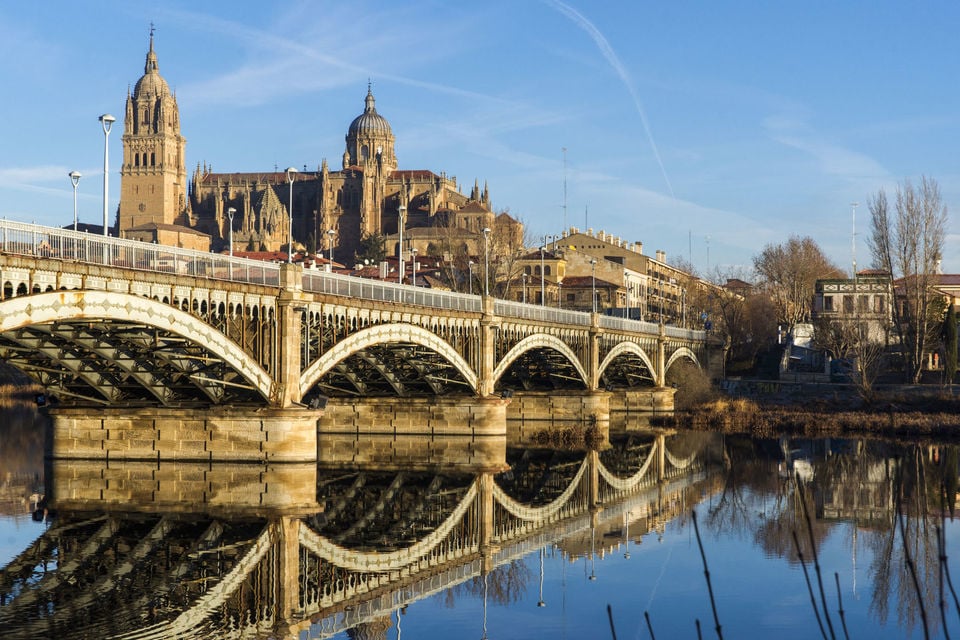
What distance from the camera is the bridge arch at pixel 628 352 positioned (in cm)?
7794

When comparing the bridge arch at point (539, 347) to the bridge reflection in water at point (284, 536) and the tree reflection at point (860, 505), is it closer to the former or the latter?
the tree reflection at point (860, 505)

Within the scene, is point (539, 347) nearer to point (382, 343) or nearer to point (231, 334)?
point (382, 343)

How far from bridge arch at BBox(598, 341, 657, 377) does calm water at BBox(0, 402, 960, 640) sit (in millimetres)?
29027

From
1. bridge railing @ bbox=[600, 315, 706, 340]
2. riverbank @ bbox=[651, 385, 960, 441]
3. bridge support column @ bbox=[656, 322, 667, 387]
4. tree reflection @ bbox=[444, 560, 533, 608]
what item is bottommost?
tree reflection @ bbox=[444, 560, 533, 608]

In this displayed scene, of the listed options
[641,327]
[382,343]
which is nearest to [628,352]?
[641,327]

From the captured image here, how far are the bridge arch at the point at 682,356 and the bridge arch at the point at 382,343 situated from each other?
38252 mm

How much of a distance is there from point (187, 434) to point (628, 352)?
47.6m

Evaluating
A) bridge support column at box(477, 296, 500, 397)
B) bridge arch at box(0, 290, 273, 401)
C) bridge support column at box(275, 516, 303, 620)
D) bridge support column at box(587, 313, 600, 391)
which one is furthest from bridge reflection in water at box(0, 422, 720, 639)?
bridge support column at box(587, 313, 600, 391)

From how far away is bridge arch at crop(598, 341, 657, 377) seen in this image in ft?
256

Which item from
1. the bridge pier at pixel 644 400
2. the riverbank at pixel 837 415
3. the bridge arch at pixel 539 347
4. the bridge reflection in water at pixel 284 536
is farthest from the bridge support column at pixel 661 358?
the bridge reflection in water at pixel 284 536

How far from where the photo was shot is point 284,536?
30672 mm

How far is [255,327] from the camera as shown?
41688mm

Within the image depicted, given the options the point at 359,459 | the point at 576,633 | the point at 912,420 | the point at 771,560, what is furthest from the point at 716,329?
the point at 576,633

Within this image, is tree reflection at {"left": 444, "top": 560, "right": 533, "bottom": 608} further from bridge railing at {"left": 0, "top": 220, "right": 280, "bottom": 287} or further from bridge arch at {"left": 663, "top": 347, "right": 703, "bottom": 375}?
bridge arch at {"left": 663, "top": 347, "right": 703, "bottom": 375}
